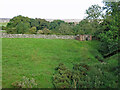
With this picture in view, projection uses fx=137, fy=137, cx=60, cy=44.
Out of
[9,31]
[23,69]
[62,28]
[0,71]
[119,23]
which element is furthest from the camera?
[62,28]

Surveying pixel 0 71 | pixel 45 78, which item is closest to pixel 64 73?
pixel 45 78

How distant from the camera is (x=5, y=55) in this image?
8836 mm

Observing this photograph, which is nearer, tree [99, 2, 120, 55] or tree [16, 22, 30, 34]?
tree [99, 2, 120, 55]

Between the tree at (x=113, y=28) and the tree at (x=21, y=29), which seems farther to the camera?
the tree at (x=21, y=29)

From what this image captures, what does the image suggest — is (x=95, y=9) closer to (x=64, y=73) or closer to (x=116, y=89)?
(x=64, y=73)

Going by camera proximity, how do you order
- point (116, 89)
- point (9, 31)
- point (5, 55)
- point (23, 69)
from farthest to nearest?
point (9, 31) → point (5, 55) → point (23, 69) → point (116, 89)

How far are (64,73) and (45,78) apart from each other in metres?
0.91

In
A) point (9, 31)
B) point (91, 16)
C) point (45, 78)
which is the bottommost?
point (45, 78)

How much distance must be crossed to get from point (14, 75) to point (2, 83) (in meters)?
0.80

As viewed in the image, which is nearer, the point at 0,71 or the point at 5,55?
the point at 0,71

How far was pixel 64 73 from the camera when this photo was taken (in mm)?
6230

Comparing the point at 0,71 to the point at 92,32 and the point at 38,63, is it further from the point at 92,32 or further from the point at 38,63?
the point at 92,32

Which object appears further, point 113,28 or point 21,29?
point 21,29

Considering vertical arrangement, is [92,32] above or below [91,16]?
below
